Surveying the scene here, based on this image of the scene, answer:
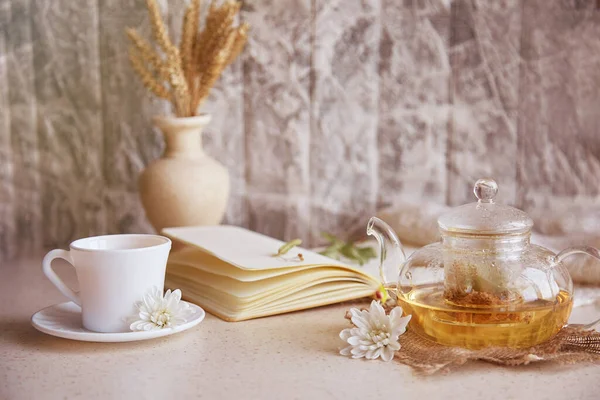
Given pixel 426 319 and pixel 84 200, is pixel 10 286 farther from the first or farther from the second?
pixel 426 319

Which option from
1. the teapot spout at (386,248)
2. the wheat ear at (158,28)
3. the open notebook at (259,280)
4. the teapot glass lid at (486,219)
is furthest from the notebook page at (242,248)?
the wheat ear at (158,28)

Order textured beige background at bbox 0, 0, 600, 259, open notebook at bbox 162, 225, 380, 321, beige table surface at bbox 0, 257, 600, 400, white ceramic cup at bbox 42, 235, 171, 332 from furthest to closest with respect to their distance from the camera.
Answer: textured beige background at bbox 0, 0, 600, 259 → open notebook at bbox 162, 225, 380, 321 → white ceramic cup at bbox 42, 235, 171, 332 → beige table surface at bbox 0, 257, 600, 400

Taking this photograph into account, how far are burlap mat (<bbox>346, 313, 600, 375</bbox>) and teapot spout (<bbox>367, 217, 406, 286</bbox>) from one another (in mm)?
87

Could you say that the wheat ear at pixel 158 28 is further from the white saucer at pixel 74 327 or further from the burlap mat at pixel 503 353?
the burlap mat at pixel 503 353

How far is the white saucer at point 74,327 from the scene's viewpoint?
0.78m

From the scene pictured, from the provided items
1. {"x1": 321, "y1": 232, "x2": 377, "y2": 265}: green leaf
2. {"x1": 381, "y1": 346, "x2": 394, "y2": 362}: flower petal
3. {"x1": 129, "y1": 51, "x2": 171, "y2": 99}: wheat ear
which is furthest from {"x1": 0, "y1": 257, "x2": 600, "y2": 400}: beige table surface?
{"x1": 129, "y1": 51, "x2": 171, "y2": 99}: wheat ear

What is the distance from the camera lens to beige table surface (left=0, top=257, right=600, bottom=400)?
27.1 inches

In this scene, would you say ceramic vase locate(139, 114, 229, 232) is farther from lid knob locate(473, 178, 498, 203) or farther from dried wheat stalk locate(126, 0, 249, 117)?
lid knob locate(473, 178, 498, 203)

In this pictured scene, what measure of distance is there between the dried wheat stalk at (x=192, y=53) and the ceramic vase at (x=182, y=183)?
0.11 feet

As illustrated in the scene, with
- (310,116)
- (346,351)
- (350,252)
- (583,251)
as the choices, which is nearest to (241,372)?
(346,351)

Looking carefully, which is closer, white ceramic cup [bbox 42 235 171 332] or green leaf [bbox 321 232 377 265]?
white ceramic cup [bbox 42 235 171 332]

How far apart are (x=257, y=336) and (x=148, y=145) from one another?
693 mm

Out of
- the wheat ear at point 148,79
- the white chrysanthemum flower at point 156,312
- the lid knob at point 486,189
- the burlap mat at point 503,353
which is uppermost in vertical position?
the wheat ear at point 148,79

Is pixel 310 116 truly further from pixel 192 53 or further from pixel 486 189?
pixel 486 189
